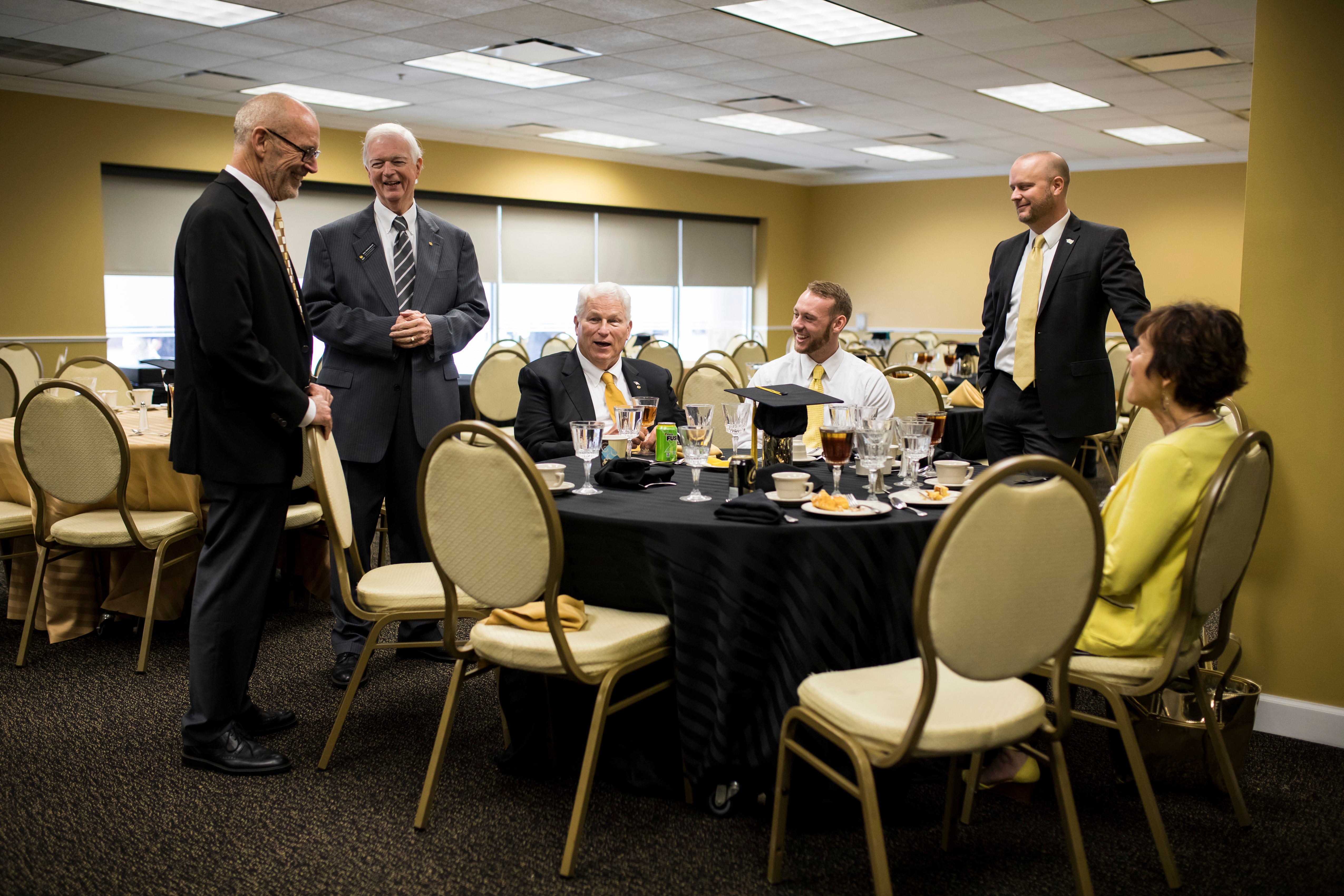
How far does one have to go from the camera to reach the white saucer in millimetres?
2209

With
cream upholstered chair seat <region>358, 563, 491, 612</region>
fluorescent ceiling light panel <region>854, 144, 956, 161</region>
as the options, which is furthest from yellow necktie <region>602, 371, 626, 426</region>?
fluorescent ceiling light panel <region>854, 144, 956, 161</region>

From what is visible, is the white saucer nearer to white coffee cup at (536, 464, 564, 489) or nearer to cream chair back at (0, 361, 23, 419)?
white coffee cup at (536, 464, 564, 489)

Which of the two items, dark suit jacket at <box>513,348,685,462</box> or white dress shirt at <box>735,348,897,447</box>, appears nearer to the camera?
dark suit jacket at <box>513,348,685,462</box>

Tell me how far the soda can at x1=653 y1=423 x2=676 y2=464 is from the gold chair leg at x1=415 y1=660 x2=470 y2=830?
92 centimetres

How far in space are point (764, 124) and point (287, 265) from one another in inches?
275

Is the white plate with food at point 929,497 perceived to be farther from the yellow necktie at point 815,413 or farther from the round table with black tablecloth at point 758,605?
the yellow necktie at point 815,413

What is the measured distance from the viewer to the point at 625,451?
2.88m

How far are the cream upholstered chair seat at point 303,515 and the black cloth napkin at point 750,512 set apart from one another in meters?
2.01

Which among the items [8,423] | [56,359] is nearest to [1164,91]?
[8,423]

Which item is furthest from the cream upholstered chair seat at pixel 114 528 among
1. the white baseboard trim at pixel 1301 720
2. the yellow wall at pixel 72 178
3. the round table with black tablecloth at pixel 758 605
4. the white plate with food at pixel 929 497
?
the yellow wall at pixel 72 178

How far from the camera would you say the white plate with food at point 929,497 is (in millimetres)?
2342

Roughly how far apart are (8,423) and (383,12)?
274 centimetres

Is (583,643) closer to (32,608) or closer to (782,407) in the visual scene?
(782,407)

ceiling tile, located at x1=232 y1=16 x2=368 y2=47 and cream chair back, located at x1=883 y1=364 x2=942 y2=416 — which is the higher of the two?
ceiling tile, located at x1=232 y1=16 x2=368 y2=47
